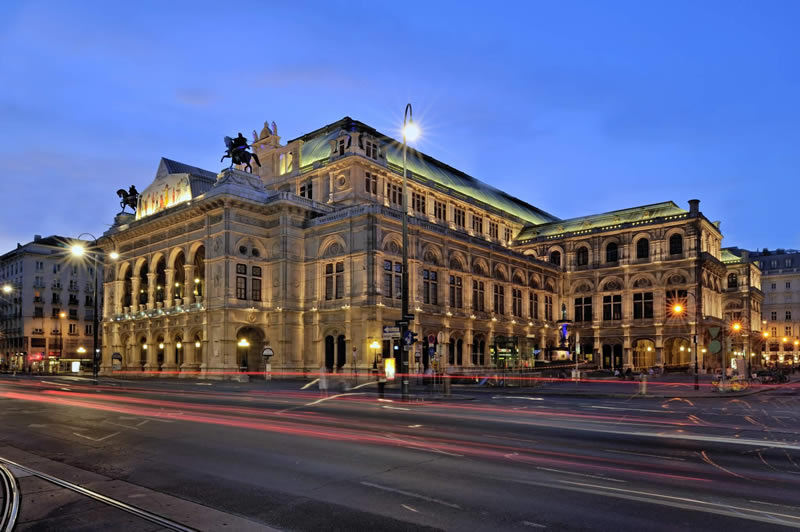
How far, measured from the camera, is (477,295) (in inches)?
2653

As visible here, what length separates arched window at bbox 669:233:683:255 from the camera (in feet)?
253

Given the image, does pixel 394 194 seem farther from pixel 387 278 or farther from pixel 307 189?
pixel 387 278

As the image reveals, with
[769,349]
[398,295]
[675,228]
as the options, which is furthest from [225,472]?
[769,349]

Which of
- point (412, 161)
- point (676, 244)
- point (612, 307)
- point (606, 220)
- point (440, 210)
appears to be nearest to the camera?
point (412, 161)

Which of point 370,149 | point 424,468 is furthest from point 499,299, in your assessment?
point 424,468

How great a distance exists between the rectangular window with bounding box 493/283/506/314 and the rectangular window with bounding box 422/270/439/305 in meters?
12.4

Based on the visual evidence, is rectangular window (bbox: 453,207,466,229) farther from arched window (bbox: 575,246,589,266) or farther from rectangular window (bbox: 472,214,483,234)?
arched window (bbox: 575,246,589,266)

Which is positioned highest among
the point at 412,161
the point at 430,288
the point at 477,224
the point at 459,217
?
the point at 412,161

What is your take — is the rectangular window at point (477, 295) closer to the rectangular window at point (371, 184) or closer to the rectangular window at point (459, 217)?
the rectangular window at point (459, 217)

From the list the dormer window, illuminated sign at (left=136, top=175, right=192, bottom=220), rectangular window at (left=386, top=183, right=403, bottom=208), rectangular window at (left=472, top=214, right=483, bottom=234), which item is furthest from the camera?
rectangular window at (left=472, top=214, right=483, bottom=234)

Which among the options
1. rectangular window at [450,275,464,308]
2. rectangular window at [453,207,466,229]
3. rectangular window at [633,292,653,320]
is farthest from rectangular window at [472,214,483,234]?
rectangular window at [633,292,653,320]

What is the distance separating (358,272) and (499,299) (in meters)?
24.1

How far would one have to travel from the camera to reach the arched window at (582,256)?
3354 inches

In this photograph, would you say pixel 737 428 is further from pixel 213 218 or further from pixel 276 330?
pixel 213 218
